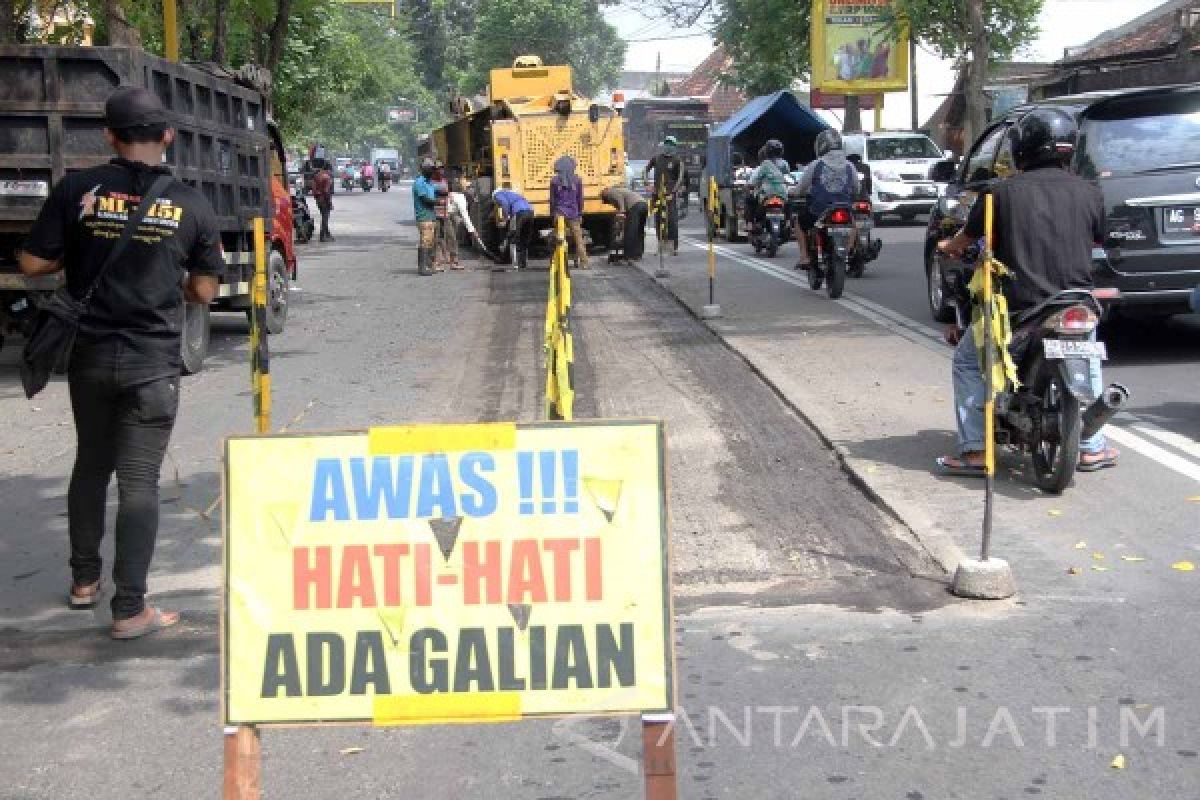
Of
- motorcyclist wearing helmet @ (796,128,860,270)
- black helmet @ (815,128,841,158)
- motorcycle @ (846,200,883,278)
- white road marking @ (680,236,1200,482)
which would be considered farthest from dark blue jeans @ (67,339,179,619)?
motorcycle @ (846,200,883,278)

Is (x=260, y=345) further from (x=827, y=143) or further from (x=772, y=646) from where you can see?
(x=827, y=143)

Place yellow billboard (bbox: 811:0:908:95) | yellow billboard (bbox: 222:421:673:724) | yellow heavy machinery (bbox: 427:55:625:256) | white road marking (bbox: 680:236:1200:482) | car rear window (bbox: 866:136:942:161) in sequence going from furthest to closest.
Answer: yellow billboard (bbox: 811:0:908:95) < car rear window (bbox: 866:136:942:161) < yellow heavy machinery (bbox: 427:55:625:256) < white road marking (bbox: 680:236:1200:482) < yellow billboard (bbox: 222:421:673:724)

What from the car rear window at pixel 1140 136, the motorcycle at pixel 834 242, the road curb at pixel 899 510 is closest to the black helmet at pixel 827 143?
the motorcycle at pixel 834 242

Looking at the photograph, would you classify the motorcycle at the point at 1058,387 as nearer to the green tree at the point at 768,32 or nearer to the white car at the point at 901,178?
the white car at the point at 901,178

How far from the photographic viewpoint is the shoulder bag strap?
5566 millimetres

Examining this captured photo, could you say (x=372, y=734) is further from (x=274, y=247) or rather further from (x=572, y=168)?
(x=572, y=168)

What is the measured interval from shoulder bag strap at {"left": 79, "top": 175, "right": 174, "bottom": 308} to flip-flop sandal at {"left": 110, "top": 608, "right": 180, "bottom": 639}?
1185 millimetres

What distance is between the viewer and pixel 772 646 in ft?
17.8

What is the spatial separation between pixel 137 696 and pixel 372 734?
92cm

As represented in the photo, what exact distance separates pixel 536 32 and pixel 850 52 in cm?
3977

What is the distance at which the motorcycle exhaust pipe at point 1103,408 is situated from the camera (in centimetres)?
751

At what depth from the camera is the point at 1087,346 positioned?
24.4ft

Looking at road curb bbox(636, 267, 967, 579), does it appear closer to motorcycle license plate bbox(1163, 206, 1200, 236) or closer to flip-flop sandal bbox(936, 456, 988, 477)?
flip-flop sandal bbox(936, 456, 988, 477)

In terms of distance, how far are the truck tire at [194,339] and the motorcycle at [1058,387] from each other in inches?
290
